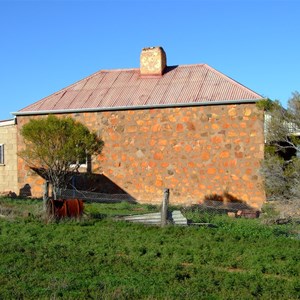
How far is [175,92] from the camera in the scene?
21016 millimetres

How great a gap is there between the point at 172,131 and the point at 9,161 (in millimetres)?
8330

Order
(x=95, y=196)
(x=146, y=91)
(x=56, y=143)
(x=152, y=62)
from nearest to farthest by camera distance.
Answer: (x=56, y=143) < (x=95, y=196) < (x=146, y=91) < (x=152, y=62)

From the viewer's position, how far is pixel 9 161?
23391mm

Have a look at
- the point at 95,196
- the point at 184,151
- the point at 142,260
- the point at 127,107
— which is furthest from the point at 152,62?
the point at 142,260

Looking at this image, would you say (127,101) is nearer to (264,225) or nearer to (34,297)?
(264,225)

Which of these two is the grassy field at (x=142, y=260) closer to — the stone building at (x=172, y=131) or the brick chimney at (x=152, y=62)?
the stone building at (x=172, y=131)

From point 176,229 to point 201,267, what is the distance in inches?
143

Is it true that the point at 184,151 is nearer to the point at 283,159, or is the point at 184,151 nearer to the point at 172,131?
the point at 172,131

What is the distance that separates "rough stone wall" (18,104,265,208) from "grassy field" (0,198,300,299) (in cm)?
534

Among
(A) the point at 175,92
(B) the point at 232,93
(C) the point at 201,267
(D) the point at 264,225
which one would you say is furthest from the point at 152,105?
(C) the point at 201,267

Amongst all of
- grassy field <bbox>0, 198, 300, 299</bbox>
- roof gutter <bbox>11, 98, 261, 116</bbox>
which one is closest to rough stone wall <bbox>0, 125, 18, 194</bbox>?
roof gutter <bbox>11, 98, 261, 116</bbox>

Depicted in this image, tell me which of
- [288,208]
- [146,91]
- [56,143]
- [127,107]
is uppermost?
[146,91]

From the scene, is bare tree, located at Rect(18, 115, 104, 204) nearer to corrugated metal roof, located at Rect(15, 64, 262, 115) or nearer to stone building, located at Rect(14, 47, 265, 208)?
stone building, located at Rect(14, 47, 265, 208)

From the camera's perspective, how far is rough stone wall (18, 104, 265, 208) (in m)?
19.2
